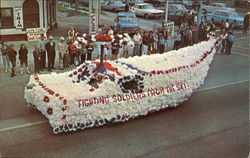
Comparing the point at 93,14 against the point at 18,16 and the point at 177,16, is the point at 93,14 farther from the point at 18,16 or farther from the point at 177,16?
the point at 177,16

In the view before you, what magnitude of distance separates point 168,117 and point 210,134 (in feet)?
4.80

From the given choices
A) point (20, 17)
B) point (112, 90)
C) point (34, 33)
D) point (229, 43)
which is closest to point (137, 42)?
point (34, 33)

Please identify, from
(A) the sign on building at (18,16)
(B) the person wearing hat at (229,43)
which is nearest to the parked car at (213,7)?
(B) the person wearing hat at (229,43)

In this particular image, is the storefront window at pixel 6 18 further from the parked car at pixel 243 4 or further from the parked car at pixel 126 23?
the parked car at pixel 243 4

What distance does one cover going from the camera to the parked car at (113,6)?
2475 centimetres

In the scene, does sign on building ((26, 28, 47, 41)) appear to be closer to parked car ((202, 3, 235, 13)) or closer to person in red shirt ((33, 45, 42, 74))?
person in red shirt ((33, 45, 42, 74))

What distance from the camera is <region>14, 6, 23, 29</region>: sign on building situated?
16.6 m

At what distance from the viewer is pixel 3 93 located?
11.3m

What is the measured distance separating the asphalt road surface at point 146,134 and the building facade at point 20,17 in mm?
5926

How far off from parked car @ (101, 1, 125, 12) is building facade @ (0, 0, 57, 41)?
747 centimetres

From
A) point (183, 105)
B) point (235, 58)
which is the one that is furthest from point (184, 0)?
point (183, 105)

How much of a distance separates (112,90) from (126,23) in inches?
494

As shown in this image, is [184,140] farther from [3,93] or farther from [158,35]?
[158,35]

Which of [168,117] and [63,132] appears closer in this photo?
[63,132]
